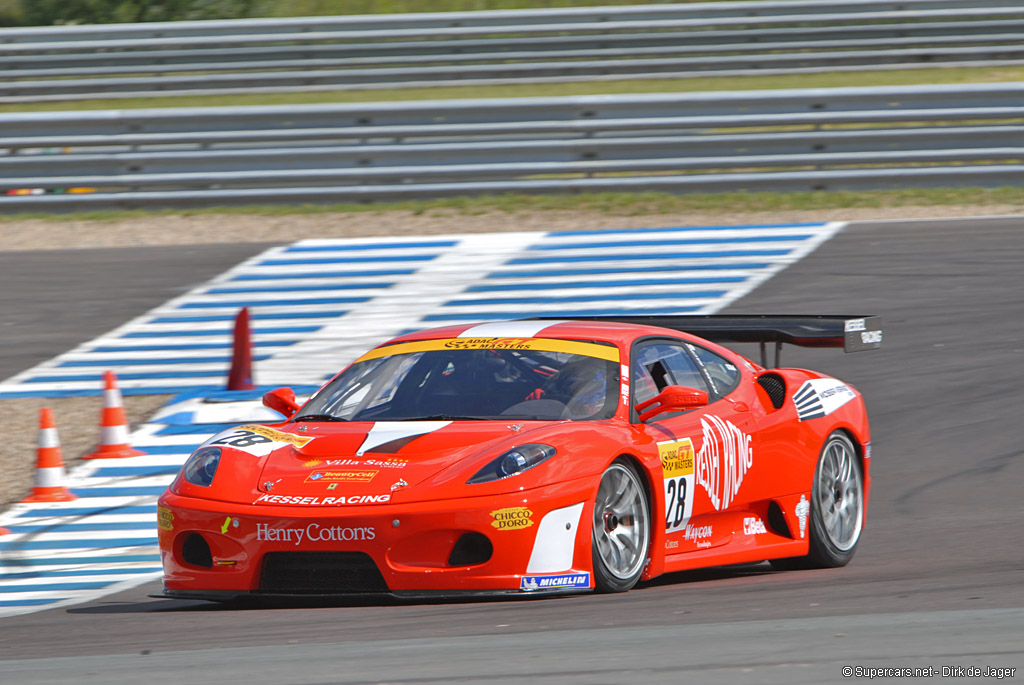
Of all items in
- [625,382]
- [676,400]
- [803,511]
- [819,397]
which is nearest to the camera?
[676,400]

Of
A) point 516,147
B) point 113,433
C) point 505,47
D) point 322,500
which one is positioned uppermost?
point 505,47

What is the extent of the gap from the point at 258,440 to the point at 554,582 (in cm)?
138

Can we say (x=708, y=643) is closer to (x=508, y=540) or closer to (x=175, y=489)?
(x=508, y=540)

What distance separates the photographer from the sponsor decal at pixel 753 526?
6.71m

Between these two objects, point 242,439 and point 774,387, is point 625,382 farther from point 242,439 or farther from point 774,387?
point 242,439

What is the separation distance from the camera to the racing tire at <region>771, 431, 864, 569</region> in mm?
7055

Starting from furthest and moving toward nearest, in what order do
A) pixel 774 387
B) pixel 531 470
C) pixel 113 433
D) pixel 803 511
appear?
1. pixel 113 433
2. pixel 774 387
3. pixel 803 511
4. pixel 531 470

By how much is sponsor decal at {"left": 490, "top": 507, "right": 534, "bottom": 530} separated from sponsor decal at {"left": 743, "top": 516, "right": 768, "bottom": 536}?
1540 millimetres

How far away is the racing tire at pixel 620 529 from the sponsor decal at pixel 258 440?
1209 millimetres

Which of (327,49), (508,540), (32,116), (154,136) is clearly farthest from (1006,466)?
(327,49)

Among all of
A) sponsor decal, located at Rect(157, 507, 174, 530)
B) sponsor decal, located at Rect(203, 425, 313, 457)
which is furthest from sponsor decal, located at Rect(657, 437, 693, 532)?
sponsor decal, located at Rect(157, 507, 174, 530)

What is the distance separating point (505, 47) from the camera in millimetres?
20906

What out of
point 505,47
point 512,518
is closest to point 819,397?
point 512,518

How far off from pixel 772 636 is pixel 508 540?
4.15 feet
